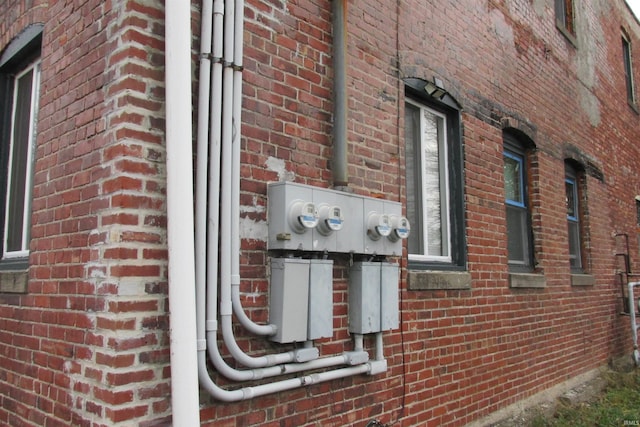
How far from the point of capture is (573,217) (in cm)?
832

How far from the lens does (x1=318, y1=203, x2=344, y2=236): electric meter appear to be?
3.40m

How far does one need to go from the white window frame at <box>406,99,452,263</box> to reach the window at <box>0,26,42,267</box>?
308 cm

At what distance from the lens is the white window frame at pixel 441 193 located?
5.00 m

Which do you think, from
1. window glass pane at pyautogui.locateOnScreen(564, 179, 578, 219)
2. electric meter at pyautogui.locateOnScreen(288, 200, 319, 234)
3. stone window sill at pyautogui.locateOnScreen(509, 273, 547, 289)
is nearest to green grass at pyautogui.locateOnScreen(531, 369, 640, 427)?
stone window sill at pyautogui.locateOnScreen(509, 273, 547, 289)

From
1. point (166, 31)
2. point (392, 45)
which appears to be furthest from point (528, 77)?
point (166, 31)

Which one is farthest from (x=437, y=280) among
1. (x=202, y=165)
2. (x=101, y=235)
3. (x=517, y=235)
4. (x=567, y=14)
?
(x=567, y=14)

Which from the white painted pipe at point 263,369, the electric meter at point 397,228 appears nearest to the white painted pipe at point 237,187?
the white painted pipe at point 263,369

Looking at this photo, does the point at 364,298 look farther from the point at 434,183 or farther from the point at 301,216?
the point at 434,183

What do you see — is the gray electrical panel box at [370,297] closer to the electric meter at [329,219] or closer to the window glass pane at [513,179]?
the electric meter at [329,219]

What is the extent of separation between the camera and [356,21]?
166 inches

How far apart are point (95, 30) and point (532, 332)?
538 cm

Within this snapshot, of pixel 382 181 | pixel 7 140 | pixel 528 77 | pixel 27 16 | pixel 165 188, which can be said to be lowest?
pixel 165 188

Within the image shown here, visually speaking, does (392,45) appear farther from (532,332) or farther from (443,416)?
(532,332)

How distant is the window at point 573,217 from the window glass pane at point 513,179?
5.72 ft
